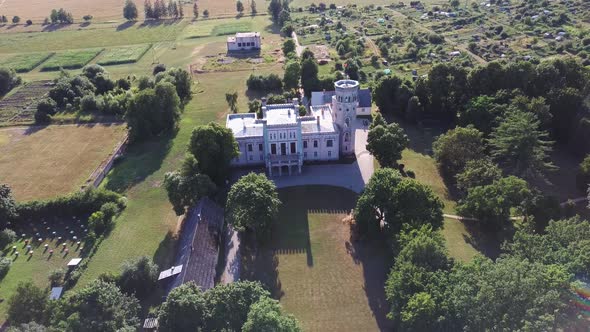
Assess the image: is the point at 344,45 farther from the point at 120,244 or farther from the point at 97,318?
the point at 97,318

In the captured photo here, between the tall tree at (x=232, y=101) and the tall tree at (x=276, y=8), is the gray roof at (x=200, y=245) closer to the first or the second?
the tall tree at (x=232, y=101)

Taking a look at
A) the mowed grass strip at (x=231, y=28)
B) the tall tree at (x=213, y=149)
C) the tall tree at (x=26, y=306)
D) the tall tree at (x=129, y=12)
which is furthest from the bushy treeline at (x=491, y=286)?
the tall tree at (x=129, y=12)

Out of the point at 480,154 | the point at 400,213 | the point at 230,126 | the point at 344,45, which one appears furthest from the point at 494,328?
the point at 344,45

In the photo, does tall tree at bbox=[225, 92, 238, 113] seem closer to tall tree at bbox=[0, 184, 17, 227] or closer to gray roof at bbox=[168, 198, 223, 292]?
→ gray roof at bbox=[168, 198, 223, 292]

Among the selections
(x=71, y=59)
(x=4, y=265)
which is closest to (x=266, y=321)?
(x=4, y=265)

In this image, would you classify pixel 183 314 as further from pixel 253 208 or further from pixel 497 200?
pixel 497 200

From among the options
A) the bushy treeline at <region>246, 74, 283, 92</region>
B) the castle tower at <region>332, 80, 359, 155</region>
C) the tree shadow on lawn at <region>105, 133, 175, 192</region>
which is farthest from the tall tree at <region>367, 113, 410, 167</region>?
the bushy treeline at <region>246, 74, 283, 92</region>

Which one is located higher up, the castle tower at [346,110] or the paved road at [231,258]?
the castle tower at [346,110]
